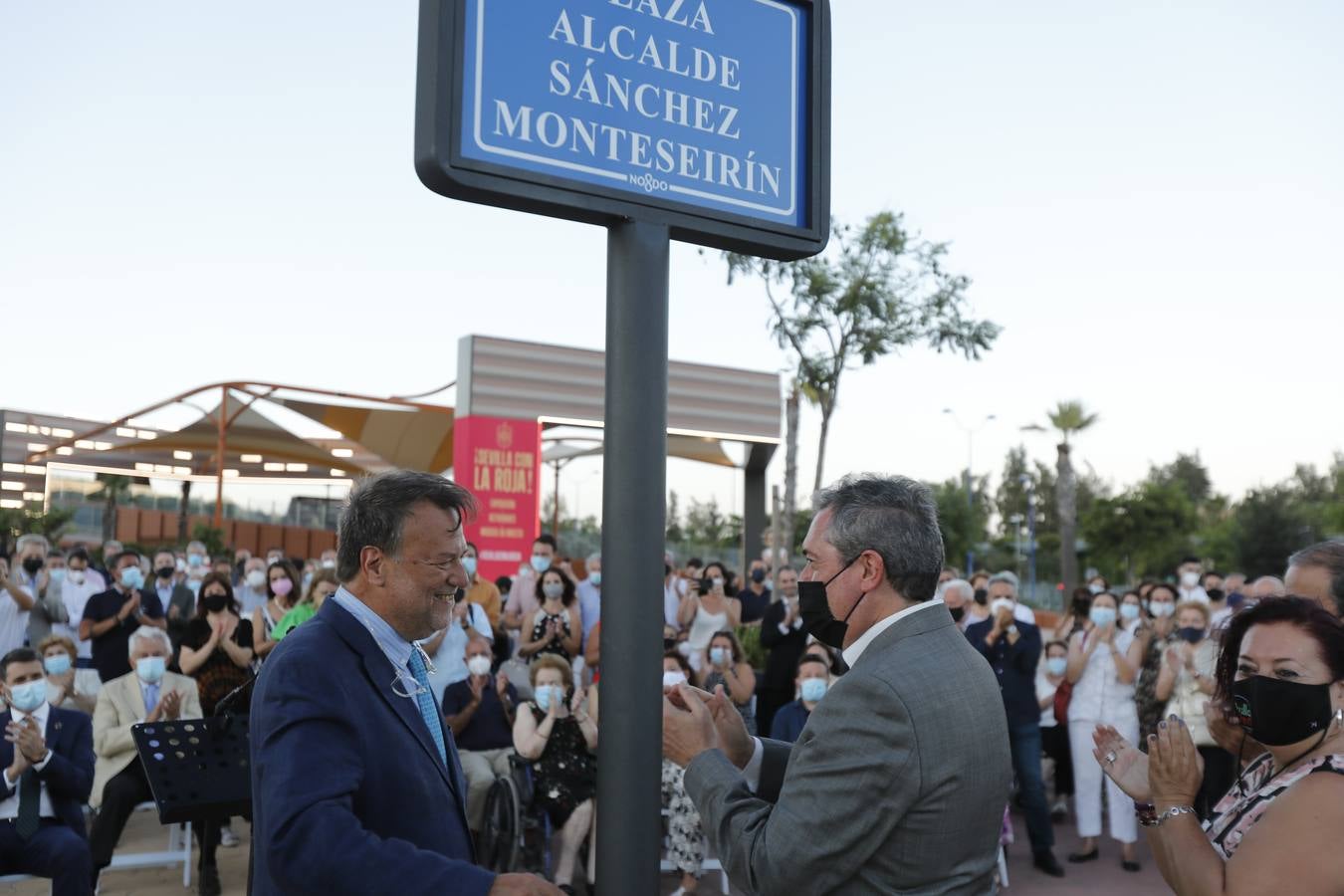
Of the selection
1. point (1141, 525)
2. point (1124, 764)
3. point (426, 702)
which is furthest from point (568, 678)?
point (1141, 525)

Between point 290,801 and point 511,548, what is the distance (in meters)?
16.0

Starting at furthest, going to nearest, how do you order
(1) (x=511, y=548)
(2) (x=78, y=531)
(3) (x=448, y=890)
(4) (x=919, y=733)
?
(2) (x=78, y=531) < (1) (x=511, y=548) < (4) (x=919, y=733) < (3) (x=448, y=890)

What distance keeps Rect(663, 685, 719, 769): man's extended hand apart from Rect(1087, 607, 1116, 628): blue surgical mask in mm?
6755

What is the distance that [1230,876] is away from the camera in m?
Answer: 2.07

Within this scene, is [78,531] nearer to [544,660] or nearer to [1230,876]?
[544,660]

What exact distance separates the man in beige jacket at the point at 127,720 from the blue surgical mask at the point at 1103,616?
6428mm

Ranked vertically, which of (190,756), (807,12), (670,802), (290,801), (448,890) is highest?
(807,12)

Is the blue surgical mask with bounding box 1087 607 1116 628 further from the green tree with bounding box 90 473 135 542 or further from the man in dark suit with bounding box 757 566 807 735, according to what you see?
the green tree with bounding box 90 473 135 542

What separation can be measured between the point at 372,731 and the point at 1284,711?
1.81 m

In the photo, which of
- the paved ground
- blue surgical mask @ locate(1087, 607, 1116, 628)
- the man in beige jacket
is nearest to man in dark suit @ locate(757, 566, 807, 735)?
the paved ground

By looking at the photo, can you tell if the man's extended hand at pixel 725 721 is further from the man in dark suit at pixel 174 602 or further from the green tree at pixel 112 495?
Result: the green tree at pixel 112 495

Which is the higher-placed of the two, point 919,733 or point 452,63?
point 452,63

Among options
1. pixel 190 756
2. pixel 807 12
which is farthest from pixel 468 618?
pixel 807 12

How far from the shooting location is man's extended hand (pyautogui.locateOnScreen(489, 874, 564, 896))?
1.88m
